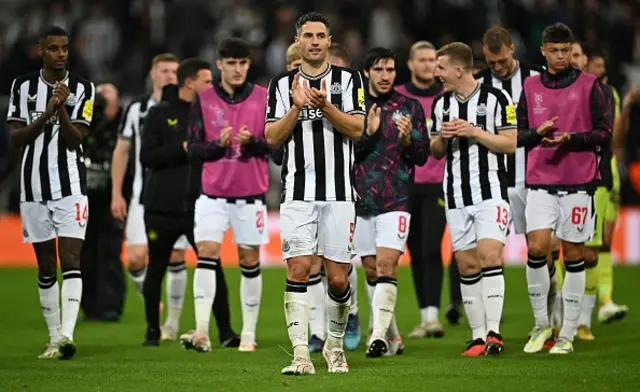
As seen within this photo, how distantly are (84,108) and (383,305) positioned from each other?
2.83 meters

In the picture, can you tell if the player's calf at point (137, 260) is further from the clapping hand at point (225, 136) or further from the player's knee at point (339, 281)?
the player's knee at point (339, 281)

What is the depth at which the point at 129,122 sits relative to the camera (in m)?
11.9

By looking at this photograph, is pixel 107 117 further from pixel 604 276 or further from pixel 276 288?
pixel 604 276

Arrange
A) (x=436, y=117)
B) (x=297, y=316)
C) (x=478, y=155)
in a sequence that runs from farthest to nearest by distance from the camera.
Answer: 1. (x=436, y=117)
2. (x=478, y=155)
3. (x=297, y=316)

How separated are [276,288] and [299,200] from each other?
7.81 metres

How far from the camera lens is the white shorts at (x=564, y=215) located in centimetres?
988

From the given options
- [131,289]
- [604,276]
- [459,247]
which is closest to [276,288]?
[131,289]

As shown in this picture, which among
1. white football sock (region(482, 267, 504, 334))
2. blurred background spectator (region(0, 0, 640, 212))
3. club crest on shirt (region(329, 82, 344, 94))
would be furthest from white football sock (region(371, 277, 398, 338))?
blurred background spectator (region(0, 0, 640, 212))

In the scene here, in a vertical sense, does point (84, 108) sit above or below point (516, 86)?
below

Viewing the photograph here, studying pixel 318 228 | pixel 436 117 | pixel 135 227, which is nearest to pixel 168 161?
pixel 135 227

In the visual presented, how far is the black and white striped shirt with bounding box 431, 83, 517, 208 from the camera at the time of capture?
979 centimetres

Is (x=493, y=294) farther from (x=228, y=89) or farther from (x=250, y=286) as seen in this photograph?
(x=228, y=89)

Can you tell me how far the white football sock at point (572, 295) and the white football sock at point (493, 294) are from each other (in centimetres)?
58

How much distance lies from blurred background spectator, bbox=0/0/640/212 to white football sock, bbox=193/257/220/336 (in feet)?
33.0
